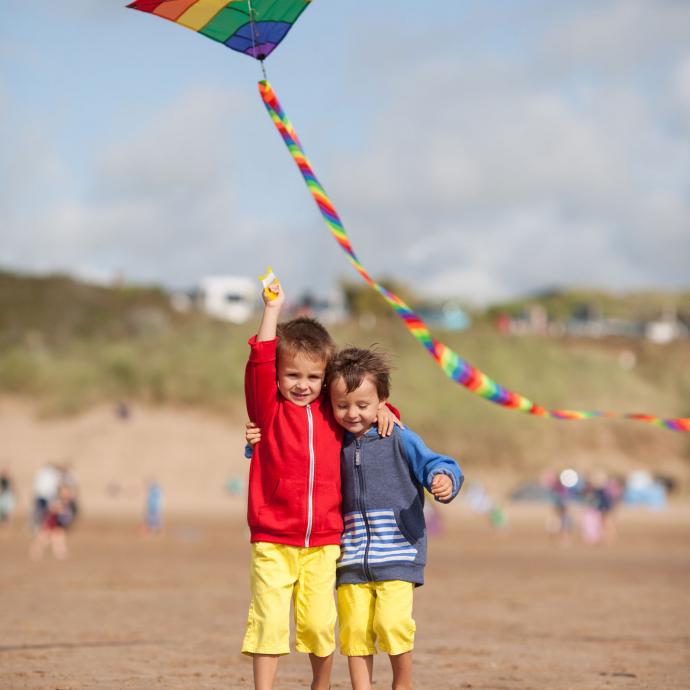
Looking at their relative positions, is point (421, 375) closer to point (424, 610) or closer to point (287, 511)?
point (424, 610)

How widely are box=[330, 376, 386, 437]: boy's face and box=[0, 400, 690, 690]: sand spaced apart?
2.22 meters

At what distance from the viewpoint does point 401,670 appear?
229 inches

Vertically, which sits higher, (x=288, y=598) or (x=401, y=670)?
(x=288, y=598)

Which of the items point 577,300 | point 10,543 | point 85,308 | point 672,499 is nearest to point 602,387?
point 672,499

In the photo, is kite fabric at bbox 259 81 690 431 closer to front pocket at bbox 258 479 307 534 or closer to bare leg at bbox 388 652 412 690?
front pocket at bbox 258 479 307 534

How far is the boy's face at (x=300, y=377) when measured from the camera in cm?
576

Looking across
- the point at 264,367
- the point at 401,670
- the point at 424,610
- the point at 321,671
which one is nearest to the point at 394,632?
the point at 401,670

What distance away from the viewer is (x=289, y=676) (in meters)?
7.83

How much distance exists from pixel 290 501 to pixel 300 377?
23.0 inches

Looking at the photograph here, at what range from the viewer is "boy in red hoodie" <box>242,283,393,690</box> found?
5.69m

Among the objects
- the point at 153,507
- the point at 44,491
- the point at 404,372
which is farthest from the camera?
the point at 404,372

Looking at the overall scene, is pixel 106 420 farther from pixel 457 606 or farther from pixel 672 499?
pixel 457 606

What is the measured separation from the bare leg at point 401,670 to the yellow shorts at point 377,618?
0.04 meters

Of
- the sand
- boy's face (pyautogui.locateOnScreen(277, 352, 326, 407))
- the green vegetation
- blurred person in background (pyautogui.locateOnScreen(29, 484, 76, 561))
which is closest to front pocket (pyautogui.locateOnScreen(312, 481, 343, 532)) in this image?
boy's face (pyautogui.locateOnScreen(277, 352, 326, 407))
